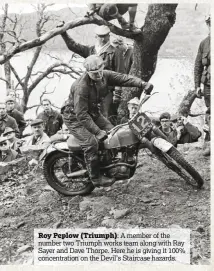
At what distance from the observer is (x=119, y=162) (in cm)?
430

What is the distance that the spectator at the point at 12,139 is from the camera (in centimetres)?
606

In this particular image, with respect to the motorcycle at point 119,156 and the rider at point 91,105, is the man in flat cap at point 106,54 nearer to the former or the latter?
the rider at point 91,105

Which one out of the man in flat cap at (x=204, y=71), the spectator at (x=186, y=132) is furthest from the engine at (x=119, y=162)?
the man in flat cap at (x=204, y=71)

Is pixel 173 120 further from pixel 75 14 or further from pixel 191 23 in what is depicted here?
pixel 75 14

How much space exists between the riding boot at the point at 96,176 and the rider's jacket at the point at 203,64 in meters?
1.56

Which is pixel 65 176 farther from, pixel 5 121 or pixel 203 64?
pixel 5 121

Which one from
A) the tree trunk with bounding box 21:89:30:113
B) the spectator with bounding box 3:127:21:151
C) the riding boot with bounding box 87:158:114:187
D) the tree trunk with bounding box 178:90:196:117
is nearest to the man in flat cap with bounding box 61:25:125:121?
the riding boot with bounding box 87:158:114:187

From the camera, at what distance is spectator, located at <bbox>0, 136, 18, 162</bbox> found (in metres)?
5.86

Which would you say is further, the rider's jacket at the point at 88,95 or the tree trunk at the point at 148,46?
the tree trunk at the point at 148,46

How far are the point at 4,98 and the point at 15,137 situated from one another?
0.88 meters

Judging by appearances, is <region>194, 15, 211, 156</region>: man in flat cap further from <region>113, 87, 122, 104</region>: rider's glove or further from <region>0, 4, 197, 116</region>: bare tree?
<region>113, 87, 122, 104</region>: rider's glove

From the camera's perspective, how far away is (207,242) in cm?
395

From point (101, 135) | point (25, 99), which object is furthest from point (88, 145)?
point (25, 99)

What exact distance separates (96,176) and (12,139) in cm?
213
